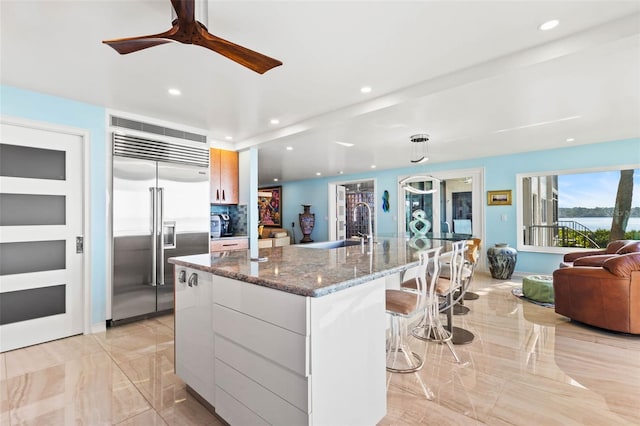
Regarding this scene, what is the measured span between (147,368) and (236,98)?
2.54 meters

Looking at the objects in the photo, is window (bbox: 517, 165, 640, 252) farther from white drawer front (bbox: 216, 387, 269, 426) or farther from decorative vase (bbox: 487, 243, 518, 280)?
white drawer front (bbox: 216, 387, 269, 426)

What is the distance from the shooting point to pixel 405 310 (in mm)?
1961

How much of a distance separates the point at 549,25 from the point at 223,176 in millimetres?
3989

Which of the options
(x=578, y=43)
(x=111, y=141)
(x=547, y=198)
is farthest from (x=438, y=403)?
(x=547, y=198)

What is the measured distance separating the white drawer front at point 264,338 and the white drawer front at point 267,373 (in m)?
0.03

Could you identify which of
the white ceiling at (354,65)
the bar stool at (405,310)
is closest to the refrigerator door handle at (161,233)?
the white ceiling at (354,65)

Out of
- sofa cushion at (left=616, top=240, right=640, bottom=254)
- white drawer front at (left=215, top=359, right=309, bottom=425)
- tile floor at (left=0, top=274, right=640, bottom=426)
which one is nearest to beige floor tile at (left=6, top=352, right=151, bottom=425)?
tile floor at (left=0, top=274, right=640, bottom=426)

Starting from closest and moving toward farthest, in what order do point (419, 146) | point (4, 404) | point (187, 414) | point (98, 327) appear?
point (187, 414) < point (4, 404) < point (98, 327) < point (419, 146)

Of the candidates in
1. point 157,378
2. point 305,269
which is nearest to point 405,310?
point 305,269

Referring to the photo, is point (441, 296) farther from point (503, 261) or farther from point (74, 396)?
point (503, 261)

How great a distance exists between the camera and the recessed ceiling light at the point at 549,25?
1.93m

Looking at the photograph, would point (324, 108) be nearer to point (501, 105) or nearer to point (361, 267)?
point (501, 105)

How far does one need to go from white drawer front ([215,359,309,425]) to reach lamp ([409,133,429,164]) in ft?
12.7

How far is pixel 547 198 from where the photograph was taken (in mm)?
5715
